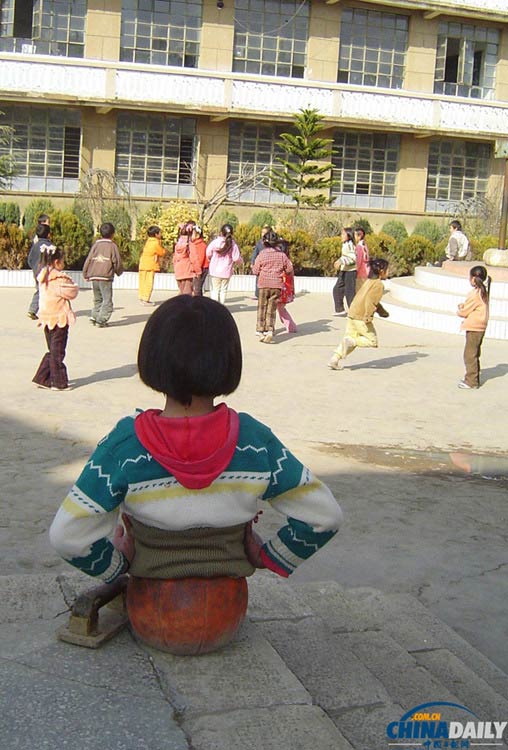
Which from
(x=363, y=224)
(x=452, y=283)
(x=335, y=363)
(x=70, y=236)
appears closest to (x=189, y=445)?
(x=335, y=363)

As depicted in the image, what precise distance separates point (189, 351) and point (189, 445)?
0.95 feet

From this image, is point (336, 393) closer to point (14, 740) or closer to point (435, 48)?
point (14, 740)

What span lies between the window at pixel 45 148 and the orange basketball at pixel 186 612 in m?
25.0

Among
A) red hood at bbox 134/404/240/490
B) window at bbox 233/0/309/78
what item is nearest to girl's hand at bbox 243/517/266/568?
red hood at bbox 134/404/240/490

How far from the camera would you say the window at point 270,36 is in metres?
28.5

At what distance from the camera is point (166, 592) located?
3.23 metres

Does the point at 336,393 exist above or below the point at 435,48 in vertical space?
below

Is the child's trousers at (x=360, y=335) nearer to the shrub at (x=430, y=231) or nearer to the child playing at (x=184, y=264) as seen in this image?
the child playing at (x=184, y=264)

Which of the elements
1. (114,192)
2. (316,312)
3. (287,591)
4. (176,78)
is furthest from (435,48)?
(287,591)

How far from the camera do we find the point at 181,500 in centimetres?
315

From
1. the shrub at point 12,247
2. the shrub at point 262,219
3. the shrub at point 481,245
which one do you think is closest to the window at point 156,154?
the shrub at point 262,219

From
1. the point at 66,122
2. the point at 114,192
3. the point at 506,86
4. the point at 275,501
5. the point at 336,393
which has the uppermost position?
the point at 506,86

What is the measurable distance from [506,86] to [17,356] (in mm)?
23560

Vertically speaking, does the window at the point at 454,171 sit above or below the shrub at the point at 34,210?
above
